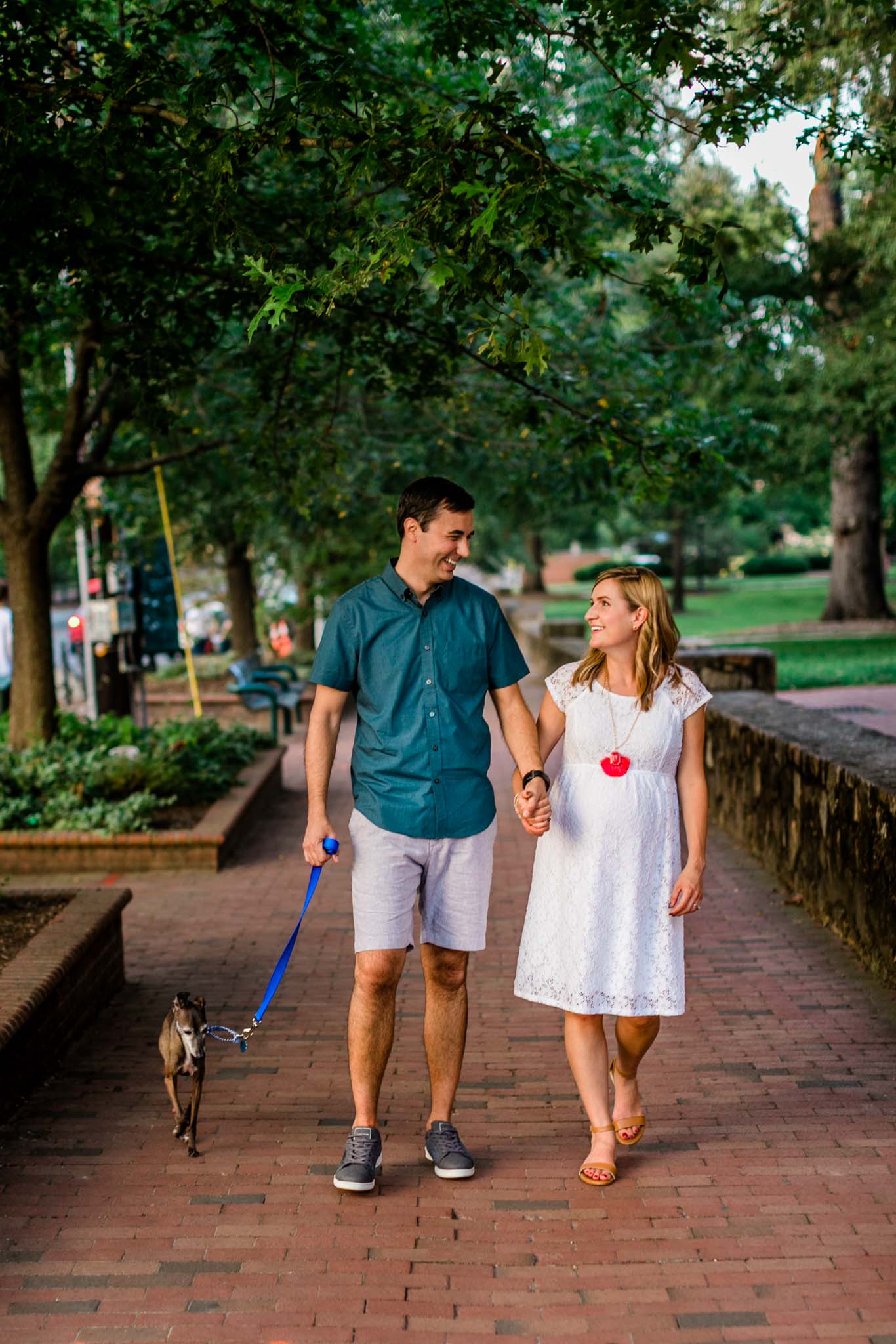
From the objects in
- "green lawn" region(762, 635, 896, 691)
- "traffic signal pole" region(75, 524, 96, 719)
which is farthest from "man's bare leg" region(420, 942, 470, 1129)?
"green lawn" region(762, 635, 896, 691)

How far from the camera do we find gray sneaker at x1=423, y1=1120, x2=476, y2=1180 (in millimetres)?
4203

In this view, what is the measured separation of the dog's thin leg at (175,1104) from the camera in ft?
14.6

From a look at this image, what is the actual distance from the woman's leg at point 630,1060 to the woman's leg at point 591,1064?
0.08m

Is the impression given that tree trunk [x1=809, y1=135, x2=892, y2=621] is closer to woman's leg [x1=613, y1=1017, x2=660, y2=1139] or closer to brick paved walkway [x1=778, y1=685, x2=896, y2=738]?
brick paved walkway [x1=778, y1=685, x2=896, y2=738]

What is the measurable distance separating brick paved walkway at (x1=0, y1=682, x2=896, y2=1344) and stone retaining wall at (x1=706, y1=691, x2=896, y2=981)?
38 cm

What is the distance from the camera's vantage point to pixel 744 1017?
5.86 m

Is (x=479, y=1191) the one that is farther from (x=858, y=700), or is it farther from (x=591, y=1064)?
(x=858, y=700)

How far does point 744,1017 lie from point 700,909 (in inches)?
76.5

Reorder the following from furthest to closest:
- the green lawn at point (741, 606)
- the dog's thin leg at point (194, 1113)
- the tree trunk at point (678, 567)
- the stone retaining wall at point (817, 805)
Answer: the tree trunk at point (678, 567) < the green lawn at point (741, 606) < the stone retaining wall at point (817, 805) < the dog's thin leg at point (194, 1113)

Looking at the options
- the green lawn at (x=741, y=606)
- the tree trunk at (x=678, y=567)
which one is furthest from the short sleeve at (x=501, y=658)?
the tree trunk at (x=678, y=567)

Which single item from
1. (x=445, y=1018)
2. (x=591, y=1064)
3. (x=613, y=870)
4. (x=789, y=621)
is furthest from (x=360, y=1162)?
(x=789, y=621)

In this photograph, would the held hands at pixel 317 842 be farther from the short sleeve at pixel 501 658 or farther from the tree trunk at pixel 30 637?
the tree trunk at pixel 30 637

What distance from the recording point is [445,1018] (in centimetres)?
432

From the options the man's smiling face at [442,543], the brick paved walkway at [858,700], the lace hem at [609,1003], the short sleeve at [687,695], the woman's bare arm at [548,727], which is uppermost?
the man's smiling face at [442,543]
